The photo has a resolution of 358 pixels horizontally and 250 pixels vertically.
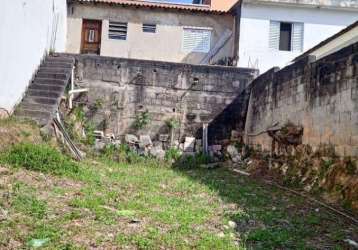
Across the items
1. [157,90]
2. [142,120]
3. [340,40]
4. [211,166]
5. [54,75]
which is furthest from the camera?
[157,90]

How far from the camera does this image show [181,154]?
9102mm

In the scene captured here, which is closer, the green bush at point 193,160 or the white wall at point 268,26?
the green bush at point 193,160

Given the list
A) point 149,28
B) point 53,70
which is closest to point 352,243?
point 53,70

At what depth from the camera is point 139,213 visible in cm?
408

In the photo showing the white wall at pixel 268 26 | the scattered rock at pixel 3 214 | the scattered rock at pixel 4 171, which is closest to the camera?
the scattered rock at pixel 3 214

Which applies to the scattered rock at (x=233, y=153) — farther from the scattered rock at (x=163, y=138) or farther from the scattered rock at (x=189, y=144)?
the scattered rock at (x=163, y=138)

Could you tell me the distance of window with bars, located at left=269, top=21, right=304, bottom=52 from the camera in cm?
1232

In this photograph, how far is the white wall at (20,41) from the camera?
20.1 ft

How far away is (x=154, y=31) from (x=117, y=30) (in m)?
1.27

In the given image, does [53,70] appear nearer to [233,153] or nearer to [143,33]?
[233,153]

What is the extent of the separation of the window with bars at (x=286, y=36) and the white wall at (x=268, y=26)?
0.14m

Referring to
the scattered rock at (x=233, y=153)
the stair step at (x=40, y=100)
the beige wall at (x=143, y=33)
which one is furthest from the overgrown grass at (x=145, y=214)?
the beige wall at (x=143, y=33)

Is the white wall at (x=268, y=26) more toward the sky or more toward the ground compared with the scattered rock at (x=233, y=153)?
more toward the sky

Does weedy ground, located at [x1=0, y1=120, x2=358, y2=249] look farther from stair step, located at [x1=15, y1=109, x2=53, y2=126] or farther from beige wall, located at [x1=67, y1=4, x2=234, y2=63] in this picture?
beige wall, located at [x1=67, y1=4, x2=234, y2=63]
